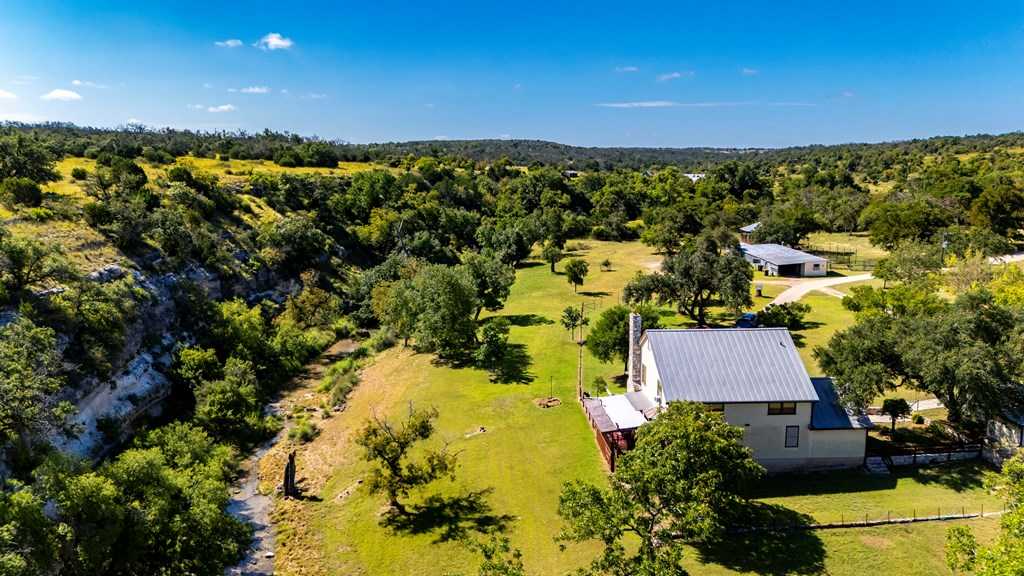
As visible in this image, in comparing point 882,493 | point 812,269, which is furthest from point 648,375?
point 812,269

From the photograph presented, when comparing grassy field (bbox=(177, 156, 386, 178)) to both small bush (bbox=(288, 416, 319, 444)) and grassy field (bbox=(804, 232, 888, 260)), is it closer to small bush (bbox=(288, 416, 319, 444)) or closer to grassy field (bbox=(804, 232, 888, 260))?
small bush (bbox=(288, 416, 319, 444))

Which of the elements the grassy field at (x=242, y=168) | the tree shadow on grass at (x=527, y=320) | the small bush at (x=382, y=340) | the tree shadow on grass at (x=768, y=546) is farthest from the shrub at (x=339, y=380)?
the grassy field at (x=242, y=168)

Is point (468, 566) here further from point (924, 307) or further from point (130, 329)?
point (924, 307)

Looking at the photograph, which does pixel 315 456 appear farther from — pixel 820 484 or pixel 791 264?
pixel 791 264

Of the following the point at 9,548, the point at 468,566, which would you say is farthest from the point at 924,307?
the point at 9,548

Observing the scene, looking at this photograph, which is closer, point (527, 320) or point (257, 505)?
point (257, 505)

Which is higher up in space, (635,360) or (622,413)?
(635,360)

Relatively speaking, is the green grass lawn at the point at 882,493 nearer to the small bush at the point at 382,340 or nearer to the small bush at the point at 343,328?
the small bush at the point at 382,340
